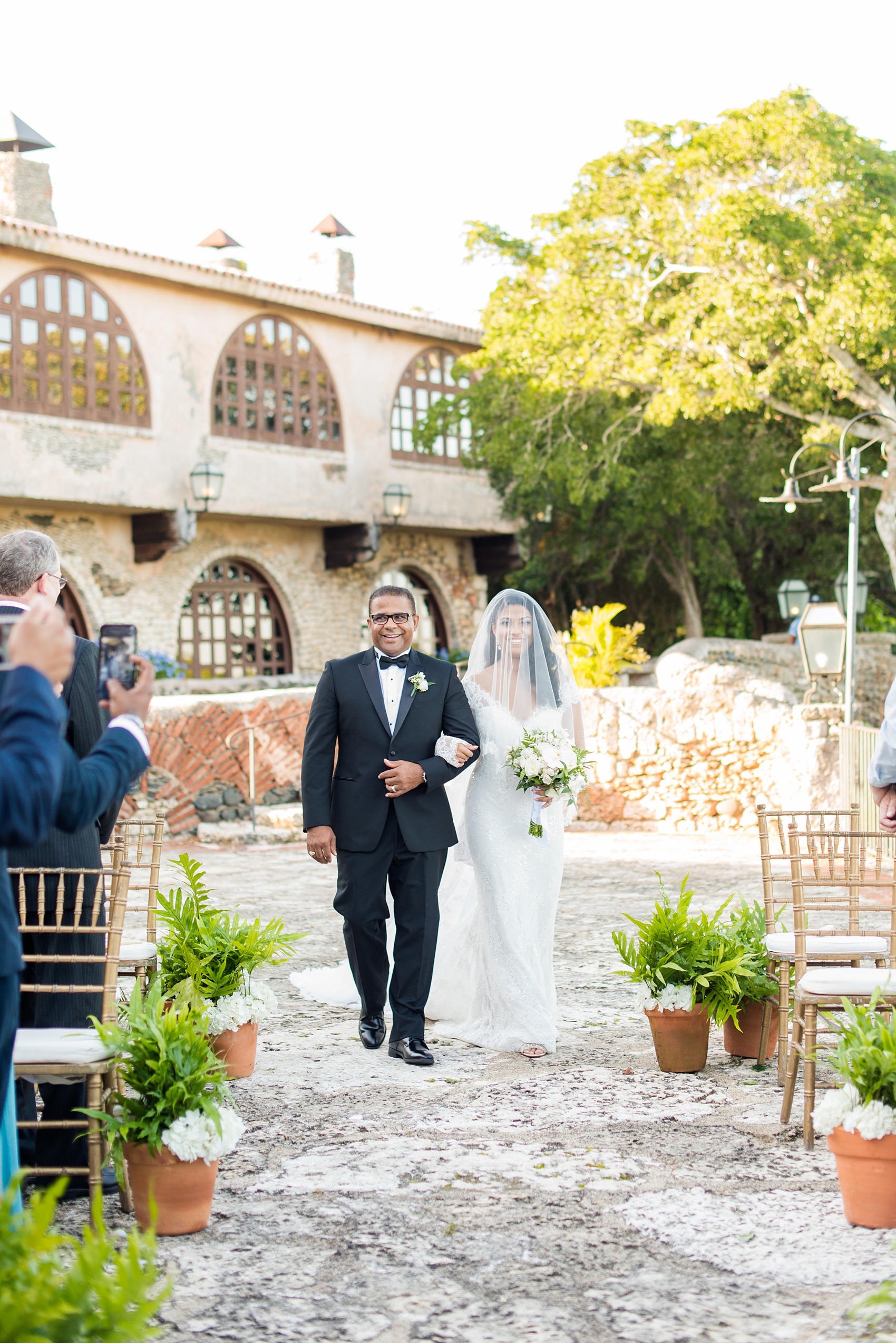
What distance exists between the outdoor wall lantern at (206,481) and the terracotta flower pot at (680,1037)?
15.2 meters

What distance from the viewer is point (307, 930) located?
8719 mm

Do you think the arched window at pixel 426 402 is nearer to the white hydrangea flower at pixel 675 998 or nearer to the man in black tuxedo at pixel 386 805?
the man in black tuxedo at pixel 386 805

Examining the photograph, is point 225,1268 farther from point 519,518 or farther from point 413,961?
point 519,518

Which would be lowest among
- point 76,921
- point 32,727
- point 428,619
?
point 76,921

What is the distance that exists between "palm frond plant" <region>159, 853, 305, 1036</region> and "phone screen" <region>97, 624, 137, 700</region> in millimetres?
2374

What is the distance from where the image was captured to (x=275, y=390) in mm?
21188

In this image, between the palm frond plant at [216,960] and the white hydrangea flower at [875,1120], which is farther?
the palm frond plant at [216,960]

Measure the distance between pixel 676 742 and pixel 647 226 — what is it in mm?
7809

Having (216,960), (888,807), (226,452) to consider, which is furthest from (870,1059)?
(226,452)

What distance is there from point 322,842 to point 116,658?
9.37ft

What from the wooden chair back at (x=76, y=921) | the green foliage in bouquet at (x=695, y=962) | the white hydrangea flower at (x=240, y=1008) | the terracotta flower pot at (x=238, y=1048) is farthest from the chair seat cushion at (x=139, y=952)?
the green foliage in bouquet at (x=695, y=962)

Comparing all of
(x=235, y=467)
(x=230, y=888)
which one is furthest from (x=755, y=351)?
(x=230, y=888)

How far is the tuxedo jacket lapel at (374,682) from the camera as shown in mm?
5578

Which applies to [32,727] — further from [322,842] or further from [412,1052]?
[412,1052]
